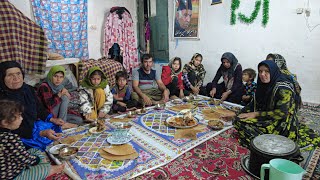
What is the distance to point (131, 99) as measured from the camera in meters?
3.12

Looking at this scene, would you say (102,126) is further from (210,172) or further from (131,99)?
(131,99)

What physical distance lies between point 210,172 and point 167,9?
412cm

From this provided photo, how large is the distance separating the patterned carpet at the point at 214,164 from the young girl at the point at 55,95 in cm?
114

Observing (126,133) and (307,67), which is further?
(307,67)

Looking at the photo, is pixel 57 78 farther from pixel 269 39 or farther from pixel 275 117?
pixel 269 39

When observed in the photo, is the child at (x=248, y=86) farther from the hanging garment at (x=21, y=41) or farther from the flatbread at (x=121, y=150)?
the hanging garment at (x=21, y=41)

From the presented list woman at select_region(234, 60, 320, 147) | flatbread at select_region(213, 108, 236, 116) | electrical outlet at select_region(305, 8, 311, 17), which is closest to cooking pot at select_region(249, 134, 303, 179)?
woman at select_region(234, 60, 320, 147)

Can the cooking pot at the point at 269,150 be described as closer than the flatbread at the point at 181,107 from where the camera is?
Yes

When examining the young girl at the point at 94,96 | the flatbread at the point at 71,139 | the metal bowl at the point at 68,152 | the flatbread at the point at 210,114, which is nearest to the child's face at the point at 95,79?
the young girl at the point at 94,96

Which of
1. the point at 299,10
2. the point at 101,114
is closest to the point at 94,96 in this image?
the point at 101,114

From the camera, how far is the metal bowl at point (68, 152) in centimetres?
149

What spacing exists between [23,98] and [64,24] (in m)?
2.61

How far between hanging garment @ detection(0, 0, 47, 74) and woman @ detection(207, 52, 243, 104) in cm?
253

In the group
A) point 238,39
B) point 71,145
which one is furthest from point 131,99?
point 238,39
